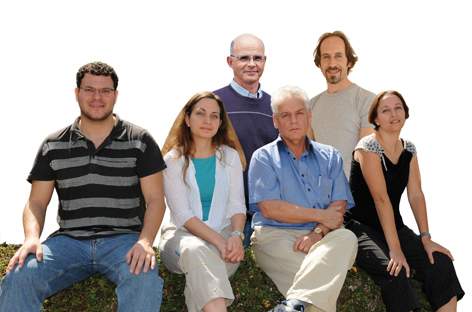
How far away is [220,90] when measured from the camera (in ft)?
26.1

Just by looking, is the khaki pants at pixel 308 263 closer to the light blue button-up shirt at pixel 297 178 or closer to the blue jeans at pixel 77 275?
the light blue button-up shirt at pixel 297 178

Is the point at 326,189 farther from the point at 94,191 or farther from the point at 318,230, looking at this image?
the point at 94,191

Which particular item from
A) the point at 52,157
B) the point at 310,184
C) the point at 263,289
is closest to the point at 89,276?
the point at 52,157

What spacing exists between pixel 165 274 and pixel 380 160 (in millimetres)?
2144

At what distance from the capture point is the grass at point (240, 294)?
651cm

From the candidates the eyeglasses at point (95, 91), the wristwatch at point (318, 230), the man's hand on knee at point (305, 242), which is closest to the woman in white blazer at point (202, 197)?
the man's hand on knee at point (305, 242)

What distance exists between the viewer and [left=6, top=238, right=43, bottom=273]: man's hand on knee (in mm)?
6086

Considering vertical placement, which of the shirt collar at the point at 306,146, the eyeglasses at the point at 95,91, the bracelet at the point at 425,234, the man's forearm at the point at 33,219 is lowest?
the bracelet at the point at 425,234

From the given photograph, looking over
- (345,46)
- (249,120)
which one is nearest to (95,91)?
(249,120)

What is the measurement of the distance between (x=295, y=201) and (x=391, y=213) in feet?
2.87

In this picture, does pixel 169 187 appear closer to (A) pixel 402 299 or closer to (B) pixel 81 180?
(B) pixel 81 180

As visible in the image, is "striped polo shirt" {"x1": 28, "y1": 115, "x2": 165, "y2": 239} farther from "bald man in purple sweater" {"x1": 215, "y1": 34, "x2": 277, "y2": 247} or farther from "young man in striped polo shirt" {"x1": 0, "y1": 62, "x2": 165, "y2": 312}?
"bald man in purple sweater" {"x1": 215, "y1": 34, "x2": 277, "y2": 247}

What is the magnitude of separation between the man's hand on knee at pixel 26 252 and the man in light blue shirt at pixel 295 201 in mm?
1801

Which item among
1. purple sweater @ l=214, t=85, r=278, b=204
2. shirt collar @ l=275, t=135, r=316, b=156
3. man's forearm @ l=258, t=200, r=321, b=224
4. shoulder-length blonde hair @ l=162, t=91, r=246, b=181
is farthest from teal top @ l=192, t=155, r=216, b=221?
purple sweater @ l=214, t=85, r=278, b=204
